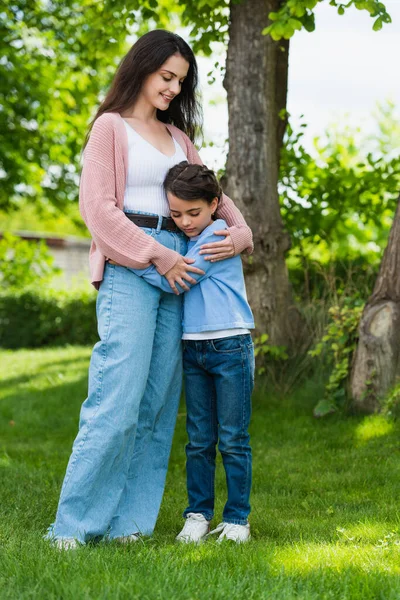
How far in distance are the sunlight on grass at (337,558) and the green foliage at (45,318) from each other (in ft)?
35.5

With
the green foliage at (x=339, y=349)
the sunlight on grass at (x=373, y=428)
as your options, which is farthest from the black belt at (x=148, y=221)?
the green foliage at (x=339, y=349)

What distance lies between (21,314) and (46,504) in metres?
10.5

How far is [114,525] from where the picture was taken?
11.5ft

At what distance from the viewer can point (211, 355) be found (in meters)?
Result: 3.43

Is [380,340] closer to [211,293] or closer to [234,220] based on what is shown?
[234,220]

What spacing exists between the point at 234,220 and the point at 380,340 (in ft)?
8.62

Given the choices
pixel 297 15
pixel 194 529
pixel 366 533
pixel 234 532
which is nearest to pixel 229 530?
pixel 234 532

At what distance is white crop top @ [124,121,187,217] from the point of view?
11.2 feet

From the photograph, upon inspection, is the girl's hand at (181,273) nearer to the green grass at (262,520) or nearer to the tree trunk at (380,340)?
the green grass at (262,520)

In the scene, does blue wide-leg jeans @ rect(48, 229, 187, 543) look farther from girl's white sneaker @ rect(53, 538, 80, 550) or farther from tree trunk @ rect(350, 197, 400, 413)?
tree trunk @ rect(350, 197, 400, 413)

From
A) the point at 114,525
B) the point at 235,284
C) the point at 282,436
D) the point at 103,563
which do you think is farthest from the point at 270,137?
the point at 103,563

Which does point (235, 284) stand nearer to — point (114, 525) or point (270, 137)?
point (114, 525)

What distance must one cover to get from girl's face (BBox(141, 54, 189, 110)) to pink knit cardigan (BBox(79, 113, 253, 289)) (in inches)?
7.2

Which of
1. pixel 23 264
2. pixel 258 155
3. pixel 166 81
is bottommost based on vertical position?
pixel 23 264
